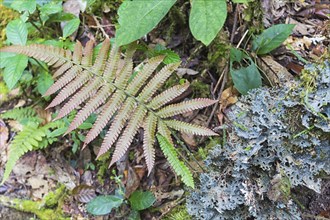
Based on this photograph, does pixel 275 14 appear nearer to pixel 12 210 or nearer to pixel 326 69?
pixel 326 69

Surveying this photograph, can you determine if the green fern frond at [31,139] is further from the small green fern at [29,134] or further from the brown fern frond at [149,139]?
the brown fern frond at [149,139]

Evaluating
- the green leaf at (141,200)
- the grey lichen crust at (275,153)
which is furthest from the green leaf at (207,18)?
the green leaf at (141,200)

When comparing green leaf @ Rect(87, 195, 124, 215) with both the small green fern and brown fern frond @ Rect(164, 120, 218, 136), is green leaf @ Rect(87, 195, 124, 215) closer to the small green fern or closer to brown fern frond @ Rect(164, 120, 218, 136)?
the small green fern

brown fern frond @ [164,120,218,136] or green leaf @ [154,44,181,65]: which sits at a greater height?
green leaf @ [154,44,181,65]

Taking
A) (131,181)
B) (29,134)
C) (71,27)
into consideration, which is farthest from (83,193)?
(71,27)

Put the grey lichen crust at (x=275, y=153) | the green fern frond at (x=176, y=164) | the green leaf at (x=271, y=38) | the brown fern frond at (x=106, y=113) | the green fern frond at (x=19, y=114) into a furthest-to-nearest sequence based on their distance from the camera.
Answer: the green fern frond at (x=19, y=114), the green leaf at (x=271, y=38), the brown fern frond at (x=106, y=113), the green fern frond at (x=176, y=164), the grey lichen crust at (x=275, y=153)

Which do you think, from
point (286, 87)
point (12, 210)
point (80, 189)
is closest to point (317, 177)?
point (286, 87)

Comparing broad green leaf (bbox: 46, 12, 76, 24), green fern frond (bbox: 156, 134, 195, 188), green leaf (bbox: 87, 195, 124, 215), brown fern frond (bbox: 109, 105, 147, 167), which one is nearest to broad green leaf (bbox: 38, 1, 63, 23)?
broad green leaf (bbox: 46, 12, 76, 24)
